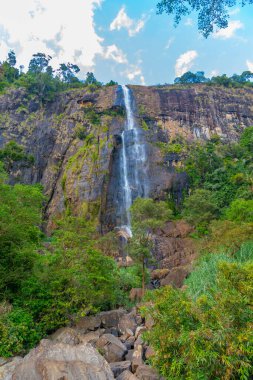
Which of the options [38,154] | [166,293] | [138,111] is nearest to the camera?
[166,293]

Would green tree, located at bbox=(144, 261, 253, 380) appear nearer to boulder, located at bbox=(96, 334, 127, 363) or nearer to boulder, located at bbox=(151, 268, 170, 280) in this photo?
boulder, located at bbox=(96, 334, 127, 363)

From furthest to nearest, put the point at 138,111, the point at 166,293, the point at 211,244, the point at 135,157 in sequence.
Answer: the point at 138,111 < the point at 135,157 < the point at 211,244 < the point at 166,293

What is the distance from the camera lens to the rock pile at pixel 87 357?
6.65 meters

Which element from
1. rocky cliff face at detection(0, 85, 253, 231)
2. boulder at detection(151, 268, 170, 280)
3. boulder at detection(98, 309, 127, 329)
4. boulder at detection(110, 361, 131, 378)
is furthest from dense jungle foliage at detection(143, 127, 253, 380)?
rocky cliff face at detection(0, 85, 253, 231)

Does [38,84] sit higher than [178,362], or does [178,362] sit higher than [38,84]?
[38,84]

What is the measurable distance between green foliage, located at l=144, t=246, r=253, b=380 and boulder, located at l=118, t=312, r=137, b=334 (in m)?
4.20

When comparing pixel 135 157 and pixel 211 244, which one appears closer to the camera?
pixel 211 244

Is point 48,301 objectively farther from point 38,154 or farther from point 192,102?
point 192,102

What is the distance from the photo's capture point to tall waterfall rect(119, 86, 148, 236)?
105ft

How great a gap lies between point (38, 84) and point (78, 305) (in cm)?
4269

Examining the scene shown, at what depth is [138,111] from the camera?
4294 cm

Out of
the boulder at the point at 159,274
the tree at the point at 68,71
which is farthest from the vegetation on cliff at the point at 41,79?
the boulder at the point at 159,274

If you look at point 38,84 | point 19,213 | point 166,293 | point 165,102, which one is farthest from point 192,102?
point 166,293

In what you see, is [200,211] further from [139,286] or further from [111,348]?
[111,348]
